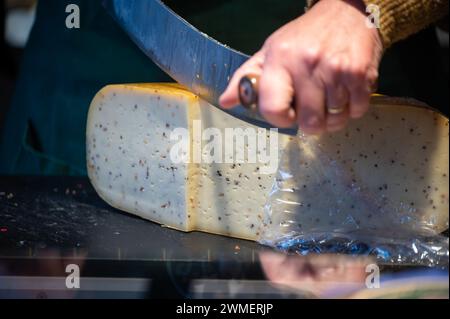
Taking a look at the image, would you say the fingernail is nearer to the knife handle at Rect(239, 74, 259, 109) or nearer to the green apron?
the knife handle at Rect(239, 74, 259, 109)

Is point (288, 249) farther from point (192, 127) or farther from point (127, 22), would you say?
point (127, 22)

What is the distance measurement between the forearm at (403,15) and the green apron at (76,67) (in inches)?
10.6

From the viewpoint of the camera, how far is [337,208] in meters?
0.84

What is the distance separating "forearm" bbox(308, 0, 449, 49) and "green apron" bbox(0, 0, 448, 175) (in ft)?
0.89

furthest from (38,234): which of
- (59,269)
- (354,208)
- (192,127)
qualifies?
(354,208)

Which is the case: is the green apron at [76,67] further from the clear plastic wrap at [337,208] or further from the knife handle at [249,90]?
the knife handle at [249,90]

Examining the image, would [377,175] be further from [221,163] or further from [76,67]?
[76,67]

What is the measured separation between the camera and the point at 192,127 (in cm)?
88

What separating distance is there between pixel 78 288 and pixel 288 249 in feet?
0.80

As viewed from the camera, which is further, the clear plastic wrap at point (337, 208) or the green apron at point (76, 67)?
the green apron at point (76, 67)

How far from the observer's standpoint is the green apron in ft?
3.43

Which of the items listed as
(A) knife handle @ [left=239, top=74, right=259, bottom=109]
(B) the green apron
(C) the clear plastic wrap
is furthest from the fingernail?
(B) the green apron

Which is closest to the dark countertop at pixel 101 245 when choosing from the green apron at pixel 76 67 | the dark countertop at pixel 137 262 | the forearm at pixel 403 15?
the dark countertop at pixel 137 262

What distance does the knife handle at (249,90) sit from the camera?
650mm
